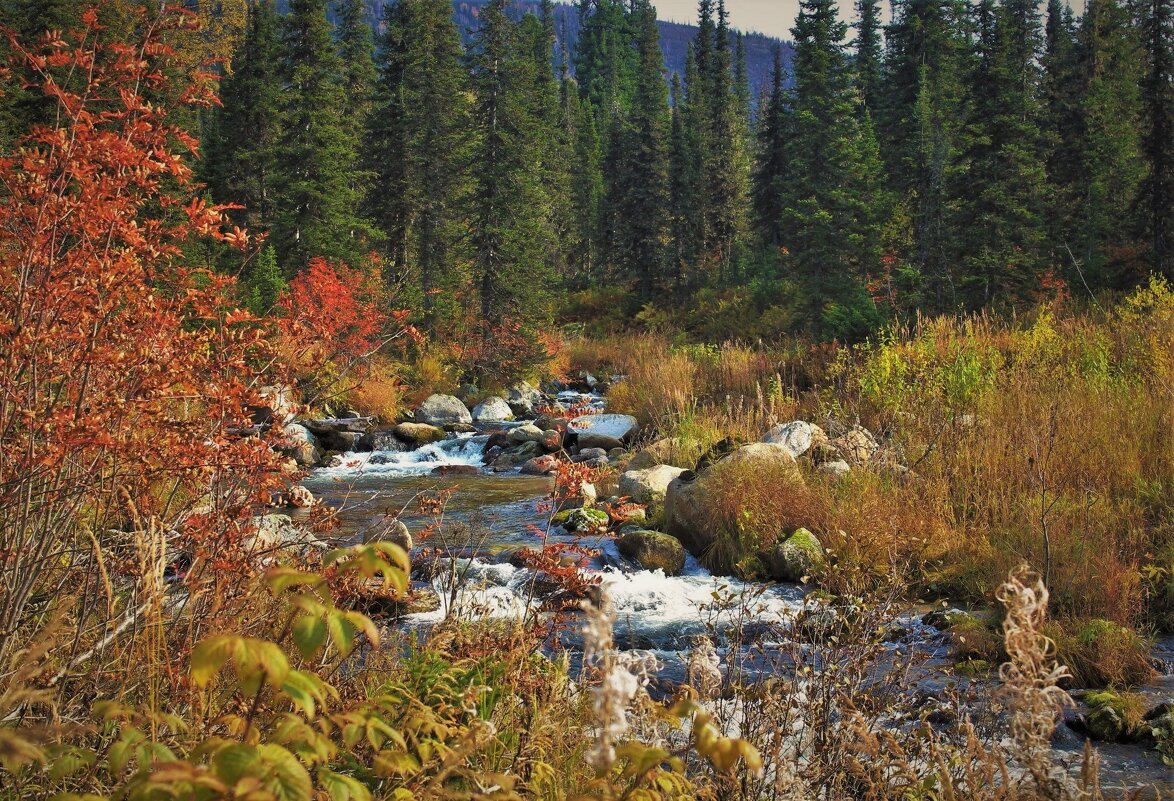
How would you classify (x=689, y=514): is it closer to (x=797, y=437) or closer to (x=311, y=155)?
(x=797, y=437)

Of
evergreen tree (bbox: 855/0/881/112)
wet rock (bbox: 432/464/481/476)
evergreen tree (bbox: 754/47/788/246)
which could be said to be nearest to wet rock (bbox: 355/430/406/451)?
wet rock (bbox: 432/464/481/476)

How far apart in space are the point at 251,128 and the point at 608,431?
19.7 metres

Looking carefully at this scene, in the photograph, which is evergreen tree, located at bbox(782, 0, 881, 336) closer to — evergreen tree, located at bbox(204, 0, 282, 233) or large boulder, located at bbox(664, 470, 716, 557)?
large boulder, located at bbox(664, 470, 716, 557)

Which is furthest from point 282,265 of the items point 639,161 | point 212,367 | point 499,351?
point 212,367

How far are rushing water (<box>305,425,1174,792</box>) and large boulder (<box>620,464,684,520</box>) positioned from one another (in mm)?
933

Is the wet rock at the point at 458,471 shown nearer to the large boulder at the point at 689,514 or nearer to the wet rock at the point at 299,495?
the large boulder at the point at 689,514

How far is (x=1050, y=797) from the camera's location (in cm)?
201

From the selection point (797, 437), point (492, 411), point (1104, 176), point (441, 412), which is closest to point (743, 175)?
point (1104, 176)

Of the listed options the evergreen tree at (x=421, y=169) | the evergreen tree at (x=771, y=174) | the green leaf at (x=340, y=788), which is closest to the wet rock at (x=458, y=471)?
the green leaf at (x=340, y=788)

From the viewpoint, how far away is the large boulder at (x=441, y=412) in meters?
18.4

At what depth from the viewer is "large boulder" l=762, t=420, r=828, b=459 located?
355 inches

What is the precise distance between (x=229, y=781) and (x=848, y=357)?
34.0ft

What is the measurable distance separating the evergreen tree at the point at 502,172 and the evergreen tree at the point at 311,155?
3.63 metres

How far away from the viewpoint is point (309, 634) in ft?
4.35
